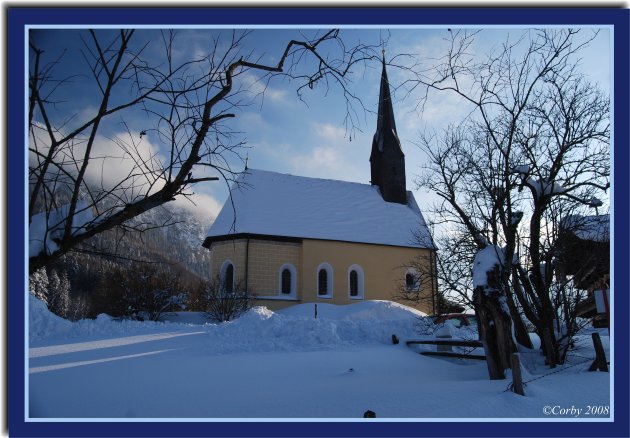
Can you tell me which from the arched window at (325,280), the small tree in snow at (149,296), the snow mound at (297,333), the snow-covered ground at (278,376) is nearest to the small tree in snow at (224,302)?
the small tree in snow at (149,296)

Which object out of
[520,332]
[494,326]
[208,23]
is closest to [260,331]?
[520,332]

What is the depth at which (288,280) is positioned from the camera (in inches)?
973

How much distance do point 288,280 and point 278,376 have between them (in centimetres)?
1683

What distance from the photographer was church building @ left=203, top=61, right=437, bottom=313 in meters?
23.7

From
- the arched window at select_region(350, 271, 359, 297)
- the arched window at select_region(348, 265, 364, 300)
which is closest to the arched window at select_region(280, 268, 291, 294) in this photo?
the arched window at select_region(348, 265, 364, 300)

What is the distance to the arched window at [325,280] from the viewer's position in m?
24.9

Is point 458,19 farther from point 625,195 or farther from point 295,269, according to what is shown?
point 295,269

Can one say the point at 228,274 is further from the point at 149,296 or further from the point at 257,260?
the point at 149,296

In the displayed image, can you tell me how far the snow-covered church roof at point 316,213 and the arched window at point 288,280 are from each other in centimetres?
167

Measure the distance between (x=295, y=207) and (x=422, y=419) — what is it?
2164cm

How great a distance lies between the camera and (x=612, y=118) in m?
5.20

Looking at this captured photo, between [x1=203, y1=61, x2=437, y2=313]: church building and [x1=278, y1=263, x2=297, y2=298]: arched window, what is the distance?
50 mm

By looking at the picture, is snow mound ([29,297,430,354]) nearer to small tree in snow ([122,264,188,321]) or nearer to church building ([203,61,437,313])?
small tree in snow ([122,264,188,321])

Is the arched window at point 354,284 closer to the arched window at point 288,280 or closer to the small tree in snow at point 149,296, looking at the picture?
the arched window at point 288,280
